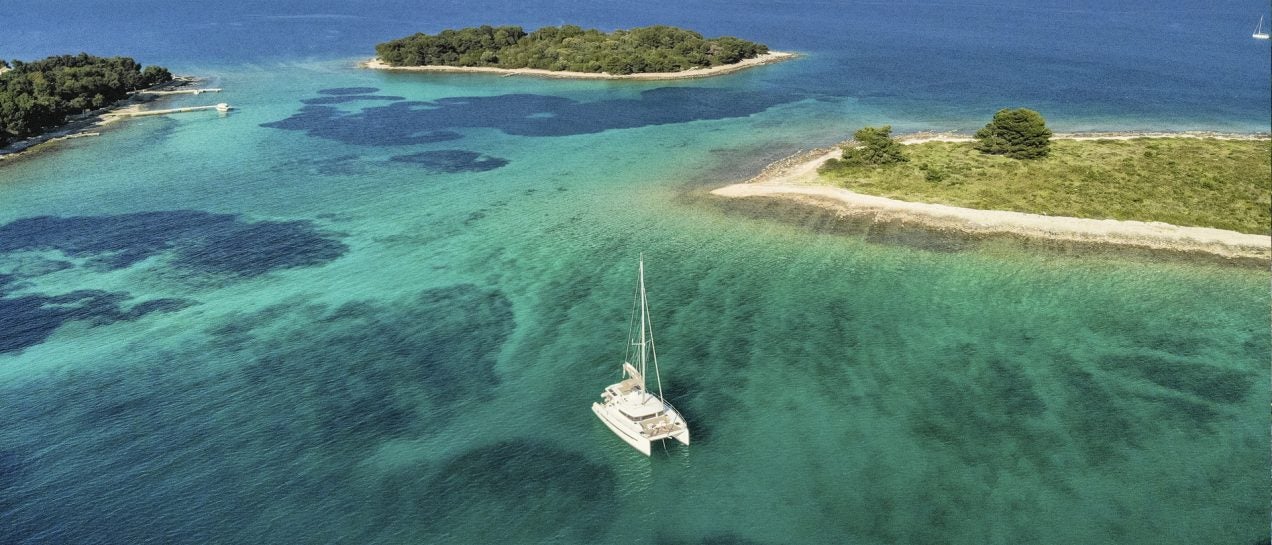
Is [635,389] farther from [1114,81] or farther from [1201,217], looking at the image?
[1114,81]

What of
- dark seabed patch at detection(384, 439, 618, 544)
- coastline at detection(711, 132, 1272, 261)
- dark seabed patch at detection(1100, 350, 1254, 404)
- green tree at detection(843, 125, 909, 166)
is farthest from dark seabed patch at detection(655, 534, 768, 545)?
green tree at detection(843, 125, 909, 166)

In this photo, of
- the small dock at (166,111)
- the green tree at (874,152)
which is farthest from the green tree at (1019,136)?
the small dock at (166,111)

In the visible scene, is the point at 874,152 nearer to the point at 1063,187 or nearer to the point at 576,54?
the point at 1063,187

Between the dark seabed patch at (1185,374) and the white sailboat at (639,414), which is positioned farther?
the dark seabed patch at (1185,374)

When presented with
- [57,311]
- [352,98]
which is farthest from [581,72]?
[57,311]

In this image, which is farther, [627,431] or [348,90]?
[348,90]

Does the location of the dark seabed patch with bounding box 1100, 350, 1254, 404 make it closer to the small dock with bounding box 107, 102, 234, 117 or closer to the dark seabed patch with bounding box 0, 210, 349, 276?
the dark seabed patch with bounding box 0, 210, 349, 276

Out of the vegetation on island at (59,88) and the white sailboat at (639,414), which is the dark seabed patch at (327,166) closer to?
the vegetation on island at (59,88)
